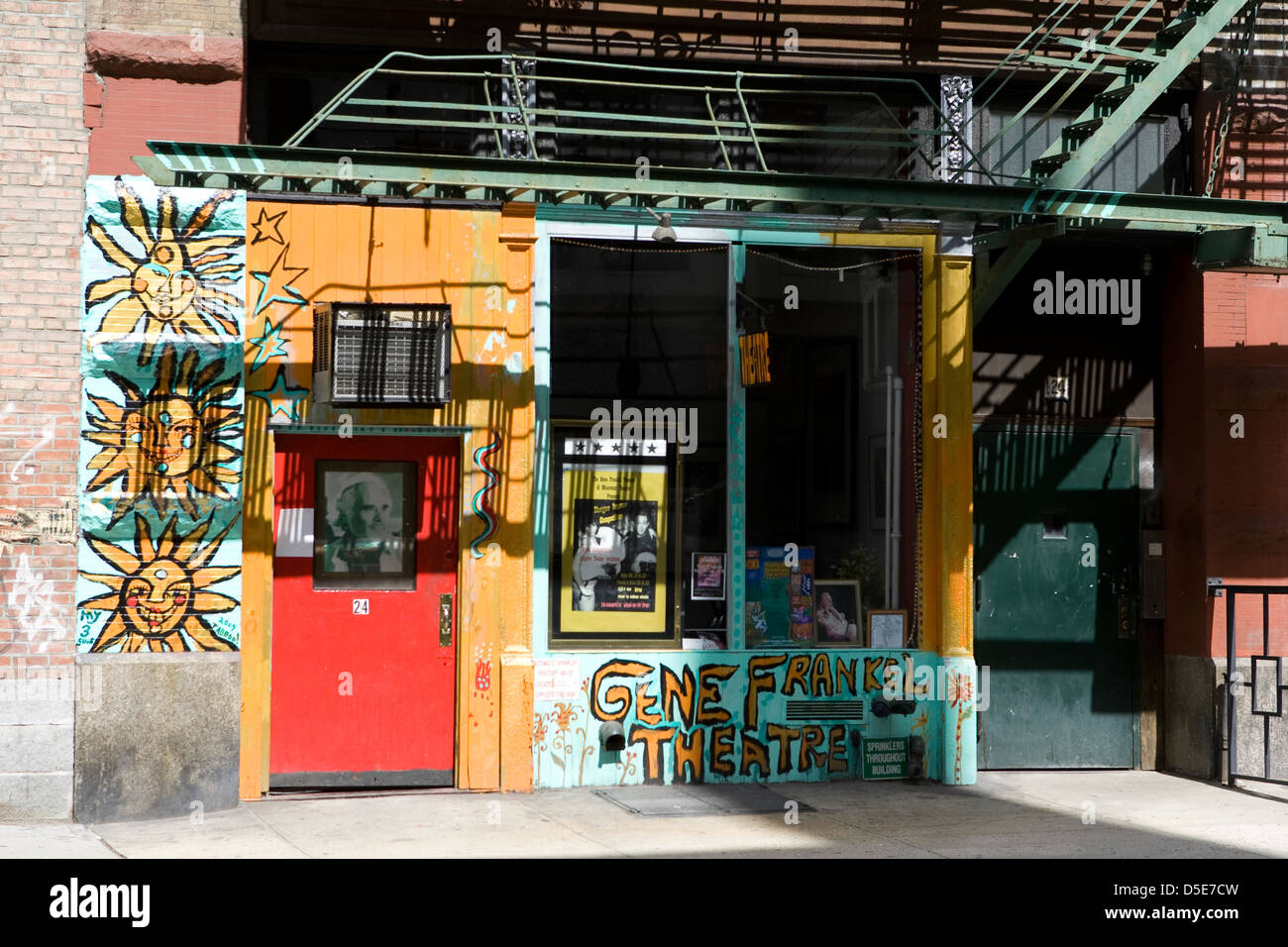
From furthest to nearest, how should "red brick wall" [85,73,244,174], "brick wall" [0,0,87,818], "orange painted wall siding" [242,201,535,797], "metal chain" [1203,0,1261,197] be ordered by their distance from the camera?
"metal chain" [1203,0,1261,197]
"orange painted wall siding" [242,201,535,797]
"red brick wall" [85,73,244,174]
"brick wall" [0,0,87,818]

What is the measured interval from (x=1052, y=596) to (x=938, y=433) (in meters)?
1.90

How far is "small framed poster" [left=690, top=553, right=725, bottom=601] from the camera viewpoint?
425 inches

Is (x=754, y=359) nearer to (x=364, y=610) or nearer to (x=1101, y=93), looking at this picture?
(x=1101, y=93)

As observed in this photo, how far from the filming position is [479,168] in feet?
30.0

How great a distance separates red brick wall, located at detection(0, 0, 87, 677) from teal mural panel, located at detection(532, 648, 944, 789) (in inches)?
136

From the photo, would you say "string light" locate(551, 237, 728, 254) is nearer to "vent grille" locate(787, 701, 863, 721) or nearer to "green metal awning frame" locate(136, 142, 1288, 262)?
"green metal awning frame" locate(136, 142, 1288, 262)

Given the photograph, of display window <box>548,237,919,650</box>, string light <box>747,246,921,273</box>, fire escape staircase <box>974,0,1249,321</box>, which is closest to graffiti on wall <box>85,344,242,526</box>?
display window <box>548,237,919,650</box>

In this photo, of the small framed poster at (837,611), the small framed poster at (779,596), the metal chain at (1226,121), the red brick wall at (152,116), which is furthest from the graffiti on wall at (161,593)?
the metal chain at (1226,121)

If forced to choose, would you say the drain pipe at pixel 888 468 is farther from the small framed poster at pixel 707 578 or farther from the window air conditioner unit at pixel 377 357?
the window air conditioner unit at pixel 377 357

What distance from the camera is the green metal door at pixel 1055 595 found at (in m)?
11.7

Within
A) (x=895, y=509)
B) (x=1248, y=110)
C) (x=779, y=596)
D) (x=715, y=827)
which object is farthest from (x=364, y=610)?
(x=1248, y=110)

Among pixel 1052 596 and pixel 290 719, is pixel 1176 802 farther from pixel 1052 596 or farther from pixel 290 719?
pixel 290 719

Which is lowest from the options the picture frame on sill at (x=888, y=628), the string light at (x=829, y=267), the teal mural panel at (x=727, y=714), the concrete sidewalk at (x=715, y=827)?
the concrete sidewalk at (x=715, y=827)

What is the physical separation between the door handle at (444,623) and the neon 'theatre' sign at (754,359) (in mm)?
2786
